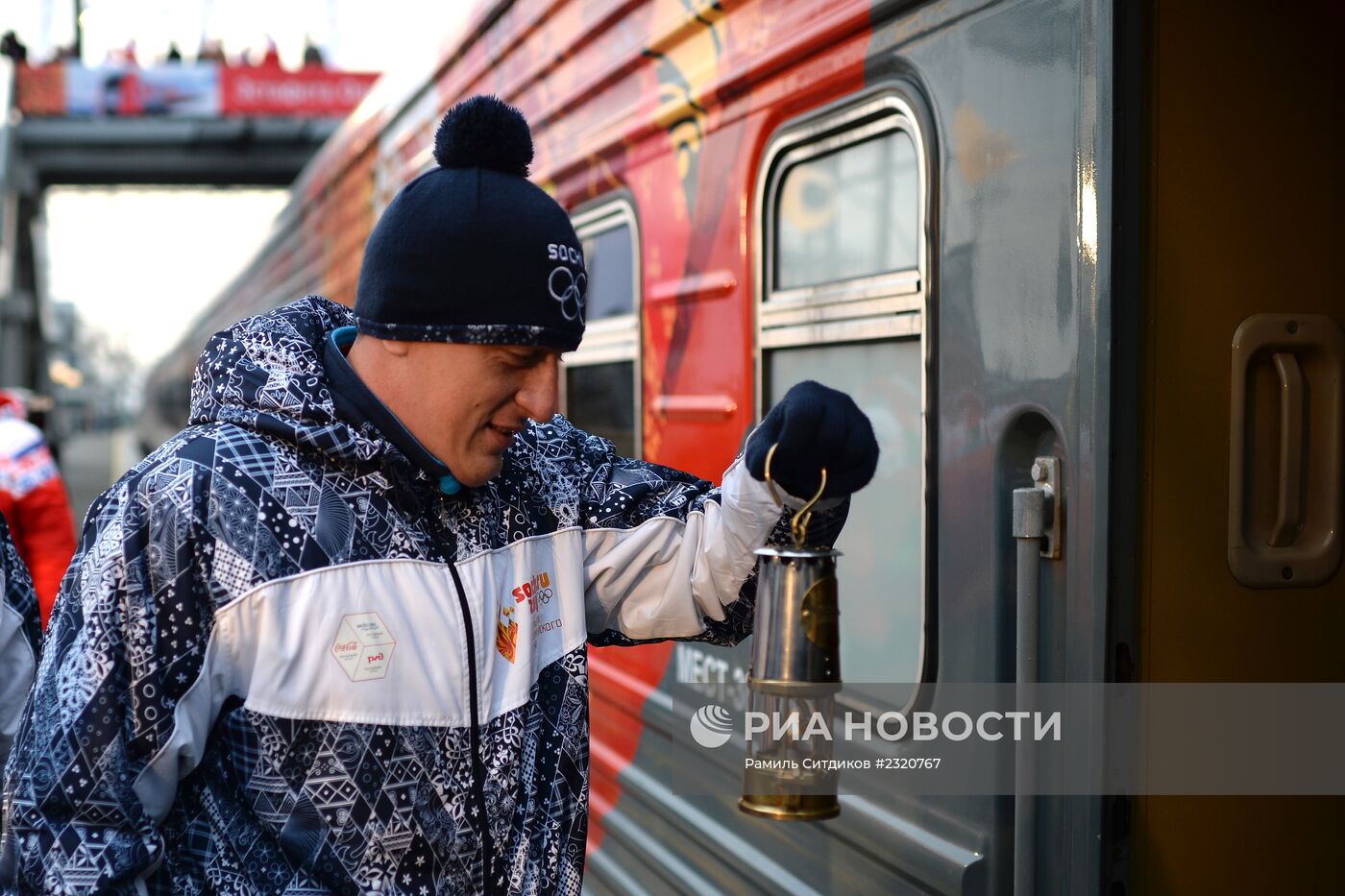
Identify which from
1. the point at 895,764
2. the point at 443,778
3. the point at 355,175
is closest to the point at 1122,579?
the point at 895,764

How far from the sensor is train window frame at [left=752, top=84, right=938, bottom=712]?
1881 mm

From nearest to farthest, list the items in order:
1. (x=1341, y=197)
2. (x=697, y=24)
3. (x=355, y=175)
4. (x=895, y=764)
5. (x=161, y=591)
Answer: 1. (x=161, y=591)
2. (x=1341, y=197)
3. (x=895, y=764)
4. (x=697, y=24)
5. (x=355, y=175)

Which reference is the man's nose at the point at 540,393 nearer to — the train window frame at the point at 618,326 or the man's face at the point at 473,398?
the man's face at the point at 473,398

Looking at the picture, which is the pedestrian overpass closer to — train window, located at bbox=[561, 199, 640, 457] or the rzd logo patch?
train window, located at bbox=[561, 199, 640, 457]

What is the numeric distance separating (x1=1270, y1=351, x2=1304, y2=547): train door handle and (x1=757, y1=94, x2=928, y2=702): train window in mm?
466

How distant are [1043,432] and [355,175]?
188 inches

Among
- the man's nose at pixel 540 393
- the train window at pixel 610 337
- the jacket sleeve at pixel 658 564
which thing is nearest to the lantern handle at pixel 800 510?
the jacket sleeve at pixel 658 564

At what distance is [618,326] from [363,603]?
1.72 meters

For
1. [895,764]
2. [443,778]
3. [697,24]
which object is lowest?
[895,764]

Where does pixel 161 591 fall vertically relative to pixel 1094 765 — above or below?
above

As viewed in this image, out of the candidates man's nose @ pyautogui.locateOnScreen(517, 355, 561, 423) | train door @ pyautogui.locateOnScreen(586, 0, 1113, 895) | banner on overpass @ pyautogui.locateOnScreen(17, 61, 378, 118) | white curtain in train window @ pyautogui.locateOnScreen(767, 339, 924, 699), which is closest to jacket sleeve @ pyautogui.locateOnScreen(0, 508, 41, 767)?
man's nose @ pyautogui.locateOnScreen(517, 355, 561, 423)

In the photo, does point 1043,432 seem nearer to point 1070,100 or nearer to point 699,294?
point 1070,100

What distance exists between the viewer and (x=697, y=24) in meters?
2.54

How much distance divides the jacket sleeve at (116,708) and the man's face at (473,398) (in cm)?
27
